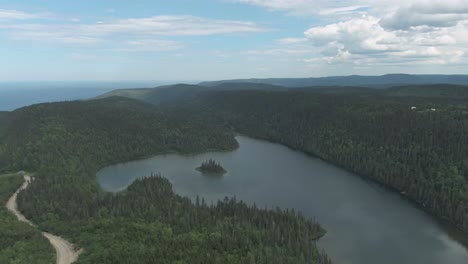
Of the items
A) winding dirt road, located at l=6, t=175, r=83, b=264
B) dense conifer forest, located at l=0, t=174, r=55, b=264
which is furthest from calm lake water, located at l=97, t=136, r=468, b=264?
dense conifer forest, located at l=0, t=174, r=55, b=264

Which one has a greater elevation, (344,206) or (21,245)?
(21,245)

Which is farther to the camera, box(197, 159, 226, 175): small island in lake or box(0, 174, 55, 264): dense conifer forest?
box(197, 159, 226, 175): small island in lake

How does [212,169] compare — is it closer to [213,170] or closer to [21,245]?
[213,170]

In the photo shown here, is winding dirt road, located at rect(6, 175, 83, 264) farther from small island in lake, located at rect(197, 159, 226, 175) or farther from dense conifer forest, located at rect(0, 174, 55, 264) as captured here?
small island in lake, located at rect(197, 159, 226, 175)

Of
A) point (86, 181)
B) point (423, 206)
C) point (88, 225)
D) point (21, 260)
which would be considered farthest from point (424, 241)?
point (86, 181)

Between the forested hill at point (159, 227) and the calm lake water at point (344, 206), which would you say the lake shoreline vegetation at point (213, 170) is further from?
the forested hill at point (159, 227)

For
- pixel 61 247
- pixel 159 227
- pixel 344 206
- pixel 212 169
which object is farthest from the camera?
pixel 212 169

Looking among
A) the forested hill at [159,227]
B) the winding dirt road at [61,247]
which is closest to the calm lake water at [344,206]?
the forested hill at [159,227]

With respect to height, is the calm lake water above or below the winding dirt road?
below

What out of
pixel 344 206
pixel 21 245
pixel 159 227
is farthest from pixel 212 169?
pixel 21 245
